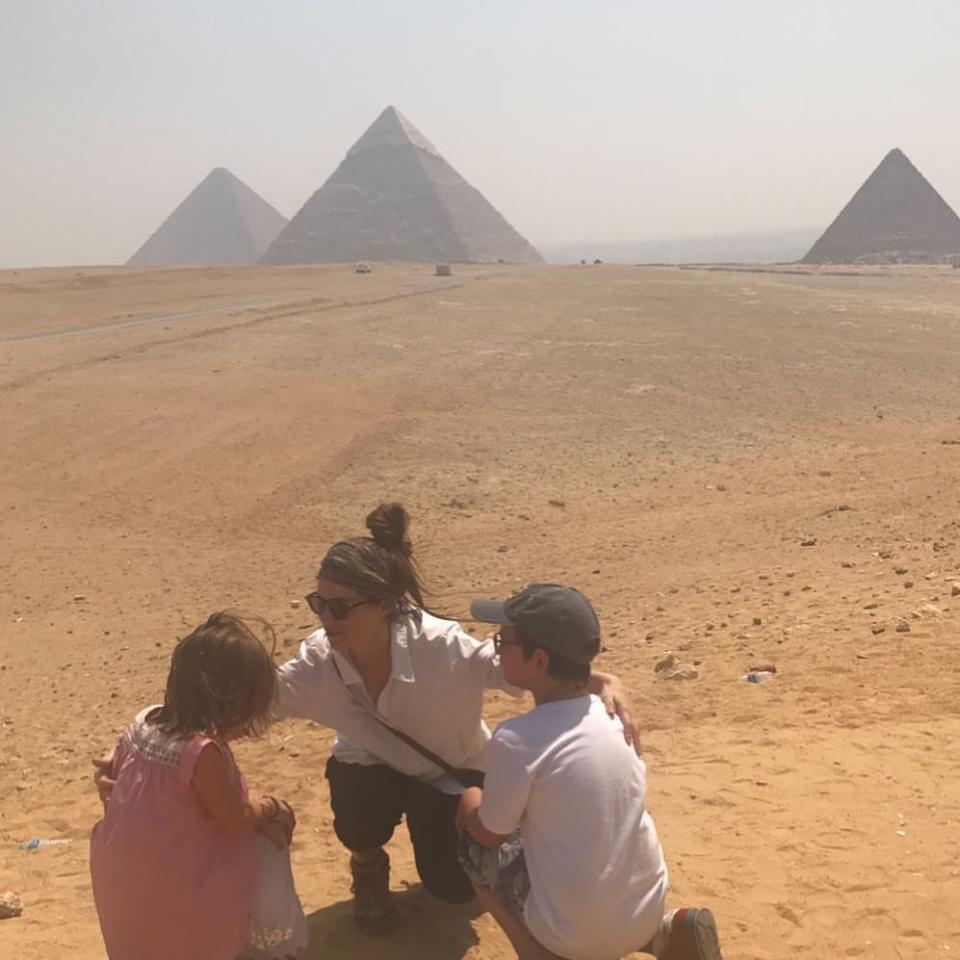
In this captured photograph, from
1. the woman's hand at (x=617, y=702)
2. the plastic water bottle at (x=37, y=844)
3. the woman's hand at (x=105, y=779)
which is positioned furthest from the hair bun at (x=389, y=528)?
the plastic water bottle at (x=37, y=844)

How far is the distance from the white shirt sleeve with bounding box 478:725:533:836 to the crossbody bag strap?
696mm

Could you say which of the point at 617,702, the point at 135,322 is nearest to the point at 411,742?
the point at 617,702

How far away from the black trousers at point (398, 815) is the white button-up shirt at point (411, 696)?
0.14 feet

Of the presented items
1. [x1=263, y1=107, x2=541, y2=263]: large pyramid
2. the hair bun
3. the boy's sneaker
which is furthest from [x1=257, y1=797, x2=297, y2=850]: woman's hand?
[x1=263, y1=107, x2=541, y2=263]: large pyramid

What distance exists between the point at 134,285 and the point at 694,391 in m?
33.0

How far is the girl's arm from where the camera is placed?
2650 mm

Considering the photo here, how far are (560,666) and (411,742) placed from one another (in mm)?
840

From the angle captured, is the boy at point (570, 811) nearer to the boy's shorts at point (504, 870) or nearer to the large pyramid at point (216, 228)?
the boy's shorts at point (504, 870)

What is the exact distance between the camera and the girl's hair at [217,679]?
2635 millimetres

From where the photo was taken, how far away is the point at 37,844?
4.46 m

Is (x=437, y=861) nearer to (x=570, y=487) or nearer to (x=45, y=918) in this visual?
(x=45, y=918)

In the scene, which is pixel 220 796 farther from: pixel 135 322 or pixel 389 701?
pixel 135 322

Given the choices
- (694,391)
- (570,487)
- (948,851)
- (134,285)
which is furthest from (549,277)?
(948,851)

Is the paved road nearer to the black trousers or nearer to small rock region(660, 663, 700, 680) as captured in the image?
small rock region(660, 663, 700, 680)
